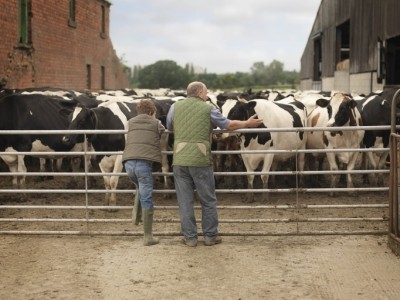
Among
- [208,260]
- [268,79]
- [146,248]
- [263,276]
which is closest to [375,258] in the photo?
[263,276]

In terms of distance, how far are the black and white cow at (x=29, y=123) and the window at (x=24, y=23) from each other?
10.3 m

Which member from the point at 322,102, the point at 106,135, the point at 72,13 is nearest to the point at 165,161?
the point at 106,135

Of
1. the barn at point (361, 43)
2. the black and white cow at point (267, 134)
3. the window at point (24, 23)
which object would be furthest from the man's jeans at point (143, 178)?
the window at point (24, 23)

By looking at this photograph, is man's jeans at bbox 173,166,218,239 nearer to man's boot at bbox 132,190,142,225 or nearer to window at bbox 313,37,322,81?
man's boot at bbox 132,190,142,225

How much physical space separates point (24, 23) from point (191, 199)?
16327mm

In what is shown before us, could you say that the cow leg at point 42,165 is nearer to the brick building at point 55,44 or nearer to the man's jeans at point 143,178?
A: the man's jeans at point 143,178

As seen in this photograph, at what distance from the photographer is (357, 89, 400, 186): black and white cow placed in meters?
11.7

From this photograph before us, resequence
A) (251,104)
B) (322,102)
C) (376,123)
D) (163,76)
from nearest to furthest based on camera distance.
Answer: (251,104) < (322,102) < (376,123) < (163,76)

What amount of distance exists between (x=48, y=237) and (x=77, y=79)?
21533 millimetres

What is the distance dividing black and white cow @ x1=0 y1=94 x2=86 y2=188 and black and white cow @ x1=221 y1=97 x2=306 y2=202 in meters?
3.18

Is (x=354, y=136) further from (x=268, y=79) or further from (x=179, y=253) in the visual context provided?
(x=268, y=79)

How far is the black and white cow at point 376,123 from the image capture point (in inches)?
462

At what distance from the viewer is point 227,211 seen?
31.6ft

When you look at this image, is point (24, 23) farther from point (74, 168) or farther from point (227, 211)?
point (227, 211)
